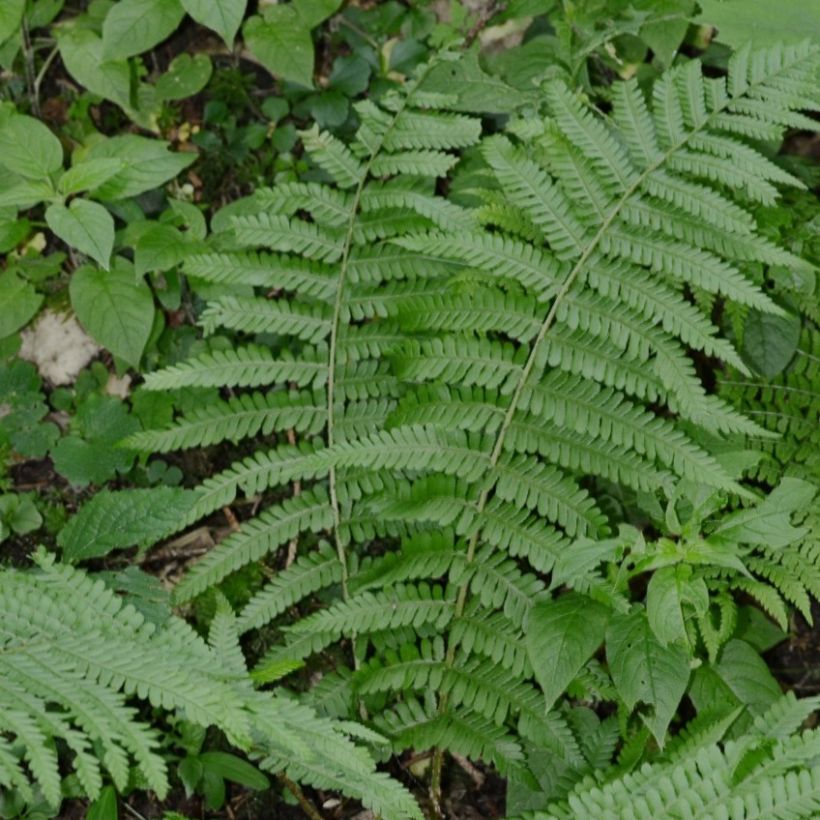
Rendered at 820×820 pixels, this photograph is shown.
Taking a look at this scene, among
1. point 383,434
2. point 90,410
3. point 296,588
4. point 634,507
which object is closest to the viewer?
point 383,434

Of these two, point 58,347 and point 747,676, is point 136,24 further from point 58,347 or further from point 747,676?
point 747,676

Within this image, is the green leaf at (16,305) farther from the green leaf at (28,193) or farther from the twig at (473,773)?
the twig at (473,773)

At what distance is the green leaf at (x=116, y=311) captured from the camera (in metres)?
3.42

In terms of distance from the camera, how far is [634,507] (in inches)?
130

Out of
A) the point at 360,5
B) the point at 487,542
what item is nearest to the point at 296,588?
the point at 487,542

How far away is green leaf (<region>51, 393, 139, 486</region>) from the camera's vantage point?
3.53m

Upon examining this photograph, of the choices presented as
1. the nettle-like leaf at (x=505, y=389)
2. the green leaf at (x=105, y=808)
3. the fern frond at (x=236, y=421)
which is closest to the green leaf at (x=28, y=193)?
the nettle-like leaf at (x=505, y=389)

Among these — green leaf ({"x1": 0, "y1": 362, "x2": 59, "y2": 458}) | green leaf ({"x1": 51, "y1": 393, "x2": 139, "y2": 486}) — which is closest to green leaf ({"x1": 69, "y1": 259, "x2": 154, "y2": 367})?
green leaf ({"x1": 51, "y1": 393, "x2": 139, "y2": 486})

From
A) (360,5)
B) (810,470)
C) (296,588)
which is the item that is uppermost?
(360,5)

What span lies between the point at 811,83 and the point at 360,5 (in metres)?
2.24

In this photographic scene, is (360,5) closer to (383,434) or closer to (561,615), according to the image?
(383,434)

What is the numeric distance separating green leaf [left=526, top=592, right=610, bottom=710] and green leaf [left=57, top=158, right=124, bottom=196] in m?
1.83

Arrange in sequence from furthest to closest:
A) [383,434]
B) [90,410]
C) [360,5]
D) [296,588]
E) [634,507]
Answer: [360,5]
[90,410]
[634,507]
[296,588]
[383,434]

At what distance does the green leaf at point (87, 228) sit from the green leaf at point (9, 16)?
0.69 m
